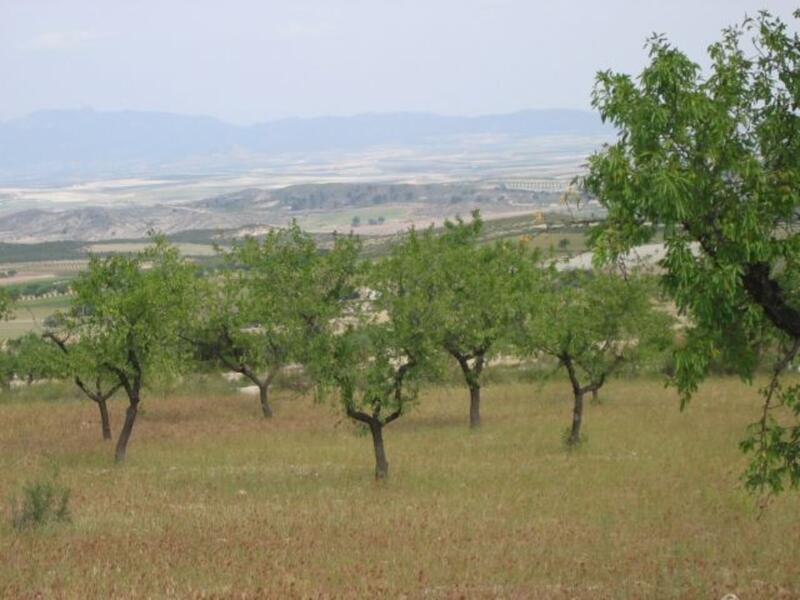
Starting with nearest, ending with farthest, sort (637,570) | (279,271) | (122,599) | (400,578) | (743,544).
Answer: (122,599), (400,578), (637,570), (743,544), (279,271)

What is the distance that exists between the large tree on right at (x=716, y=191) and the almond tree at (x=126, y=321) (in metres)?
21.9

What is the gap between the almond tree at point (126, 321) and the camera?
33375 millimetres

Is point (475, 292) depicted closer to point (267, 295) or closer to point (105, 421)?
→ point (267, 295)

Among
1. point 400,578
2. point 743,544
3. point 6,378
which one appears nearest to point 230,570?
point 400,578

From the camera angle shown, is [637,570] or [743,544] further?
[743,544]

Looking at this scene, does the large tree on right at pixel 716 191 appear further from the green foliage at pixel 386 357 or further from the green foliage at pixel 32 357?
the green foliage at pixel 32 357

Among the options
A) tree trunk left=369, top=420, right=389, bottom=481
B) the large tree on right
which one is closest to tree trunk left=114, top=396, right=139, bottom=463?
tree trunk left=369, top=420, right=389, bottom=481

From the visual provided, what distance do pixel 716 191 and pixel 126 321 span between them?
2358cm

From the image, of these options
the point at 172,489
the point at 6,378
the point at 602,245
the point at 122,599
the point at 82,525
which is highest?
the point at 602,245

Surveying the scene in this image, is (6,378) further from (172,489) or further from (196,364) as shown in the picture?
(172,489)

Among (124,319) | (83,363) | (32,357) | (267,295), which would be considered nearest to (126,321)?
(124,319)

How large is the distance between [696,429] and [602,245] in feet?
94.4

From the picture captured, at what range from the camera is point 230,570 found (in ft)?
52.1

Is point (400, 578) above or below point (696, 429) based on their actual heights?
above
